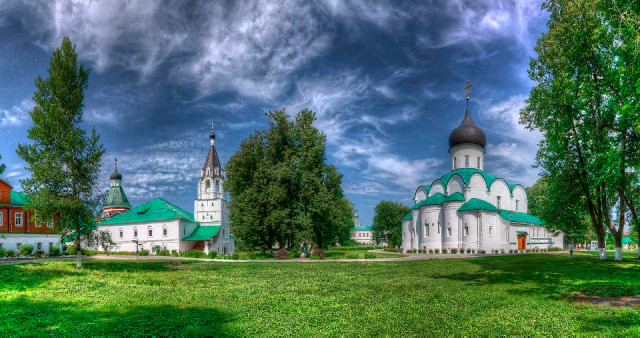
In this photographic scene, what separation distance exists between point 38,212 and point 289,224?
19.0 meters

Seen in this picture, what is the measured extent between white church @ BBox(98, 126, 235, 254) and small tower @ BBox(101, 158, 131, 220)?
370 inches

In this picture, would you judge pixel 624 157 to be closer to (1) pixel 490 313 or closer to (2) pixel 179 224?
(1) pixel 490 313

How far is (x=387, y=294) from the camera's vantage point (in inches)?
439

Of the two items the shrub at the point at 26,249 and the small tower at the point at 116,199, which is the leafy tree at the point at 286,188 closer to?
the shrub at the point at 26,249

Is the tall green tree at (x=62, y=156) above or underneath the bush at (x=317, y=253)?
above

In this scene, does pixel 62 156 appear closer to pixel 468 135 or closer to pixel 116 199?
pixel 468 135

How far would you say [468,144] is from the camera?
1822 inches

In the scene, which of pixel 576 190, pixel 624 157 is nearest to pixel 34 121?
pixel 624 157

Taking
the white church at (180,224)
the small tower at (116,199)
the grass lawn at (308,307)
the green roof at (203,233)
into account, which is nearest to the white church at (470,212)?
the grass lawn at (308,307)

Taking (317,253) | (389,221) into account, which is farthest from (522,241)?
(317,253)

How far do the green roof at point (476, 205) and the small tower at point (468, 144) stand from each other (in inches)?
253

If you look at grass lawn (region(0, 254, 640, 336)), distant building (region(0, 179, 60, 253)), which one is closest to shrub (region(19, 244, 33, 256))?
distant building (region(0, 179, 60, 253))

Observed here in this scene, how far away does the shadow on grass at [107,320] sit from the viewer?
A: 7.05 metres

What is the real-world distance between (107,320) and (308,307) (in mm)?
4604
